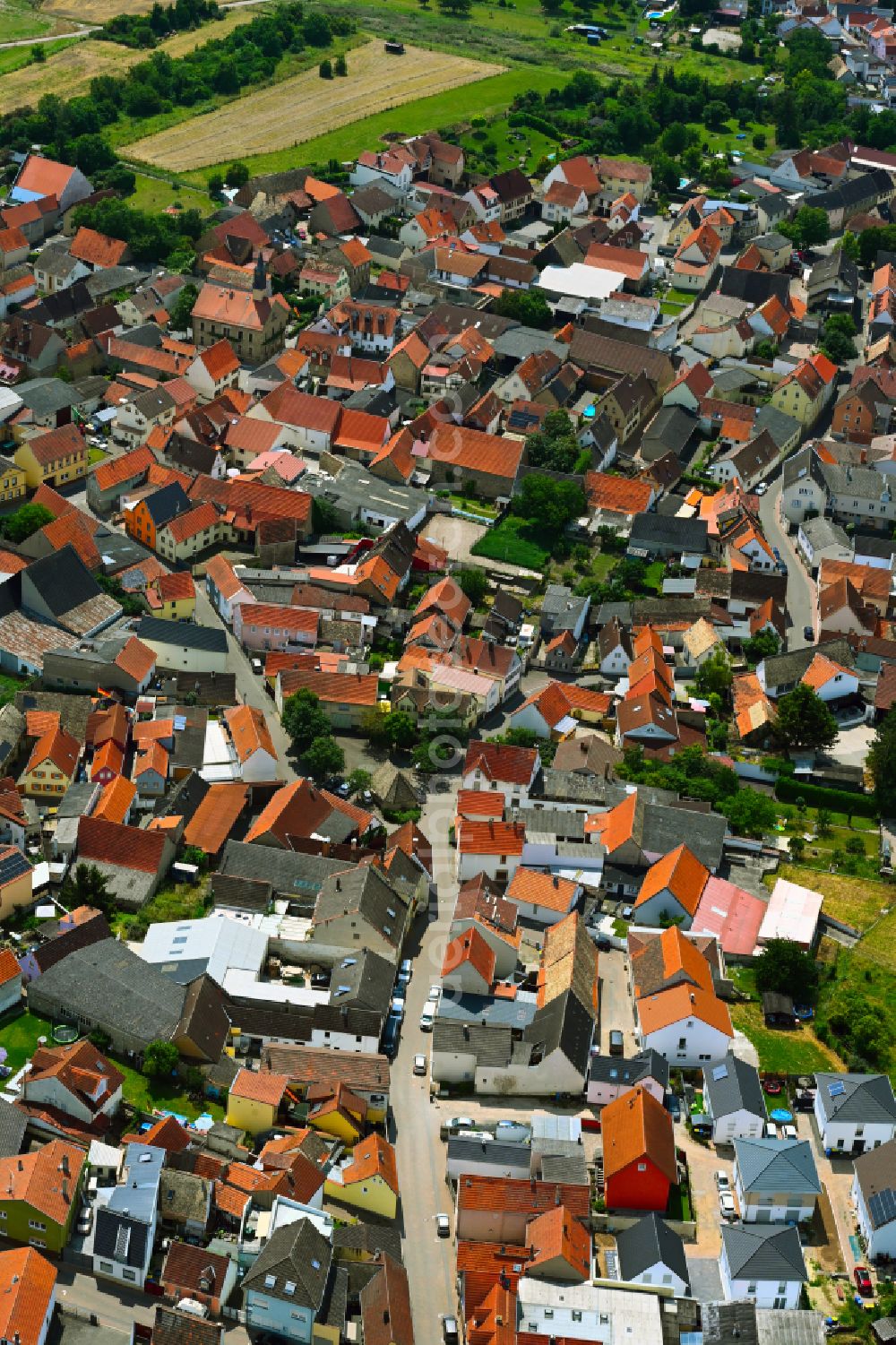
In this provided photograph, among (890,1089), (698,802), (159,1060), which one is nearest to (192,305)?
(698,802)

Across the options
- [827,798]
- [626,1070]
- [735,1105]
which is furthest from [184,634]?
[735,1105]

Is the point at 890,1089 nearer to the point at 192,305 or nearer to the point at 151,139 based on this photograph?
the point at 192,305

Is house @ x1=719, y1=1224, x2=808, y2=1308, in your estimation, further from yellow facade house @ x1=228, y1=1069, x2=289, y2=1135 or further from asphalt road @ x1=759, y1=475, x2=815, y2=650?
asphalt road @ x1=759, y1=475, x2=815, y2=650

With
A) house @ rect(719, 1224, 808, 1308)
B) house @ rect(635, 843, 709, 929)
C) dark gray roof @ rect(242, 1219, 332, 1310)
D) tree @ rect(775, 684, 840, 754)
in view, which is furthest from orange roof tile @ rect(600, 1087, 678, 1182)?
tree @ rect(775, 684, 840, 754)

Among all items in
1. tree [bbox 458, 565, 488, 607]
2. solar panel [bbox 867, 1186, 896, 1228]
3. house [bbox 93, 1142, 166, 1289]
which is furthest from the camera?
tree [bbox 458, 565, 488, 607]

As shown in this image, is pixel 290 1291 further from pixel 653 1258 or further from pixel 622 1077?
pixel 622 1077

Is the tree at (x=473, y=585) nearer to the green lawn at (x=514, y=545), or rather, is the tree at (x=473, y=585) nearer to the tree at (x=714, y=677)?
the green lawn at (x=514, y=545)

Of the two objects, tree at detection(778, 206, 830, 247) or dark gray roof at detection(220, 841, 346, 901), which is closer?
dark gray roof at detection(220, 841, 346, 901)

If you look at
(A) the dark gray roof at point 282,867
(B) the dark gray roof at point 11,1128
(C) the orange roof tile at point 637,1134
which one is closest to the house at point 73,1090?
(B) the dark gray roof at point 11,1128
